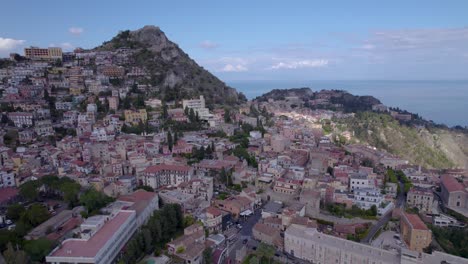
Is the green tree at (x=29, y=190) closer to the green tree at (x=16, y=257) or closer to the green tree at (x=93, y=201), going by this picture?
the green tree at (x=93, y=201)

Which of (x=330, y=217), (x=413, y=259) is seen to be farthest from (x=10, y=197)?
(x=413, y=259)

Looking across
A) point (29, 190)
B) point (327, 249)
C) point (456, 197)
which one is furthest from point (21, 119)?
point (456, 197)

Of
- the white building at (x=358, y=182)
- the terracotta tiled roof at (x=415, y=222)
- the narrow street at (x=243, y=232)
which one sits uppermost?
the white building at (x=358, y=182)

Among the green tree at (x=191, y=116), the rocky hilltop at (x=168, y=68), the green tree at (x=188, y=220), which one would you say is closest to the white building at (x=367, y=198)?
the green tree at (x=188, y=220)

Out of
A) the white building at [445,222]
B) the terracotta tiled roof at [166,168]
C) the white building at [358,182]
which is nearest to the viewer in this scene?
the white building at [445,222]

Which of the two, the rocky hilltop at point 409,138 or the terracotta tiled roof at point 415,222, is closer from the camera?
the terracotta tiled roof at point 415,222

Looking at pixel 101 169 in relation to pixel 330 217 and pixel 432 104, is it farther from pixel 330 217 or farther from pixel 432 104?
pixel 432 104

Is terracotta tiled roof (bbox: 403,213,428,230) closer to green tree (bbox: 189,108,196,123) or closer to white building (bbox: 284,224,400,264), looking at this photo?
white building (bbox: 284,224,400,264)

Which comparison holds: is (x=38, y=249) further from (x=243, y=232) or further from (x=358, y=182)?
(x=358, y=182)
